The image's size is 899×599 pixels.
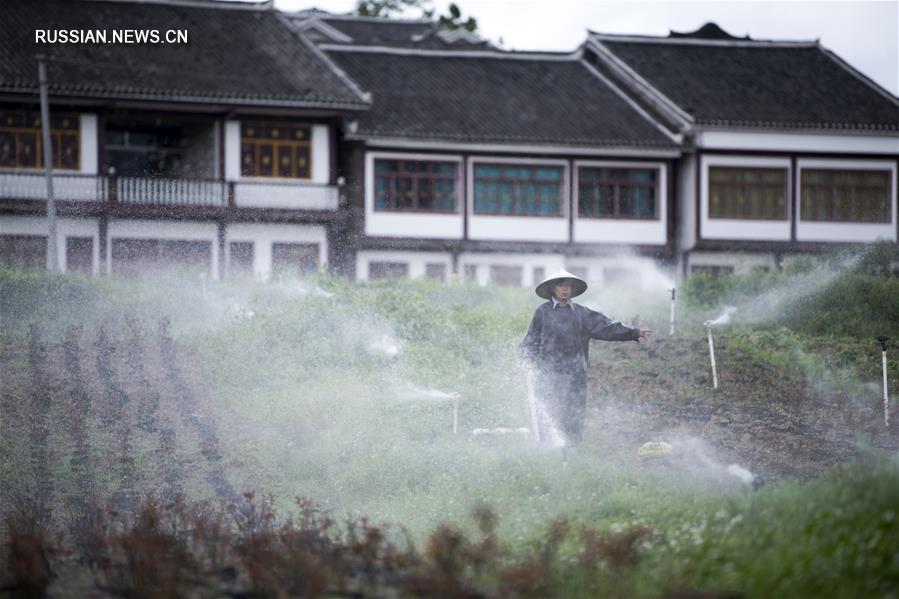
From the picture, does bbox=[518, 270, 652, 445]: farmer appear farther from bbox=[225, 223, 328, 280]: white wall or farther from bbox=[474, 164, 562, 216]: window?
bbox=[474, 164, 562, 216]: window

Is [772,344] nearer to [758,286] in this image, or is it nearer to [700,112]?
[758,286]

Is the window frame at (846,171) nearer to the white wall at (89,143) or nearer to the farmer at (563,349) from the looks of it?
the white wall at (89,143)

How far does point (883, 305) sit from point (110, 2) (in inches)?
815

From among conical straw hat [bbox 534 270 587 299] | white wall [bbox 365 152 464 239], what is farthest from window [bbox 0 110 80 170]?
conical straw hat [bbox 534 270 587 299]

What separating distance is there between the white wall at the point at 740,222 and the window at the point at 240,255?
37.9 feet

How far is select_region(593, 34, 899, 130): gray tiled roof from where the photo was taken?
3447 cm

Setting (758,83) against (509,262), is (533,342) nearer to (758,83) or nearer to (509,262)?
(509,262)

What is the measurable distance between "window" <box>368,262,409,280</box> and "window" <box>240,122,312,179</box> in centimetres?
281

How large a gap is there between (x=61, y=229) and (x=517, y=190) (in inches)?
440

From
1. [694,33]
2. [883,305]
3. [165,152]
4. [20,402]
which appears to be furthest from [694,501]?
[694,33]

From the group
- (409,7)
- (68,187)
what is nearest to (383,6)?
(409,7)

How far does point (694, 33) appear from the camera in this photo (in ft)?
141

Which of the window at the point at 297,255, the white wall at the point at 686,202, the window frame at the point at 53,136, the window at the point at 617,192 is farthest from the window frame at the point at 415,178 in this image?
the window frame at the point at 53,136

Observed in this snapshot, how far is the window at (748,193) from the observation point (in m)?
34.4
